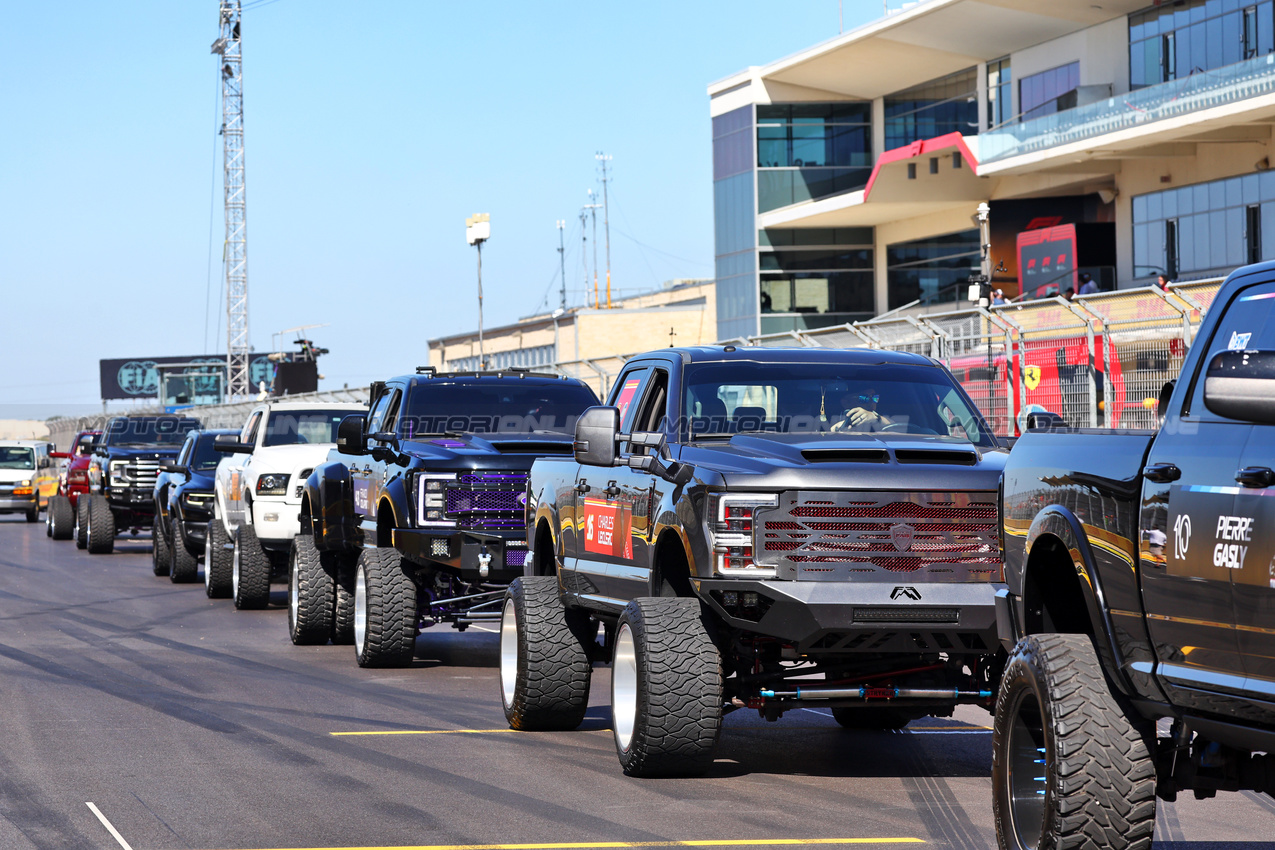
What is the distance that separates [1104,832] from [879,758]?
4.40 meters

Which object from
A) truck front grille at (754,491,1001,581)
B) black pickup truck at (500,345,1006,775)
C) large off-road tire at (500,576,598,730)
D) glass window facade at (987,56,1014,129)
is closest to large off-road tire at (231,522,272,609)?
large off-road tire at (500,576,598,730)

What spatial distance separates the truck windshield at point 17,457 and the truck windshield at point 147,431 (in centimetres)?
1080

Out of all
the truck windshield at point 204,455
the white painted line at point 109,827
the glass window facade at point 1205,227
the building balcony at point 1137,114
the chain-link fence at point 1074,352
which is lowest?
the white painted line at point 109,827

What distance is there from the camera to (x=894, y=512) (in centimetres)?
837

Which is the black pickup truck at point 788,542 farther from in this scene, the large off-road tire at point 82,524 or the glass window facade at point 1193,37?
the glass window facade at point 1193,37

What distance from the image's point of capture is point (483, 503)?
1324 cm

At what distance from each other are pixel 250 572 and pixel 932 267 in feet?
134

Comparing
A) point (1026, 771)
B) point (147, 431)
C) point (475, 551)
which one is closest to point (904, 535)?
point (1026, 771)

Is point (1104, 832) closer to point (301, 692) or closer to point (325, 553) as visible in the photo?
point (301, 692)

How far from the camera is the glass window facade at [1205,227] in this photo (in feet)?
132

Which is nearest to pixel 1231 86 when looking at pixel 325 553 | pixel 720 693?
pixel 325 553

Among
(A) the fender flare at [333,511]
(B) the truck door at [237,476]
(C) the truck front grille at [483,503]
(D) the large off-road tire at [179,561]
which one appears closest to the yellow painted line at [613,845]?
(C) the truck front grille at [483,503]

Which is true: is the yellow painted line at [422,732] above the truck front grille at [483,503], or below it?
below

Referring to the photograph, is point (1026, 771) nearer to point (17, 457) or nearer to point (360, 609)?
point (360, 609)
